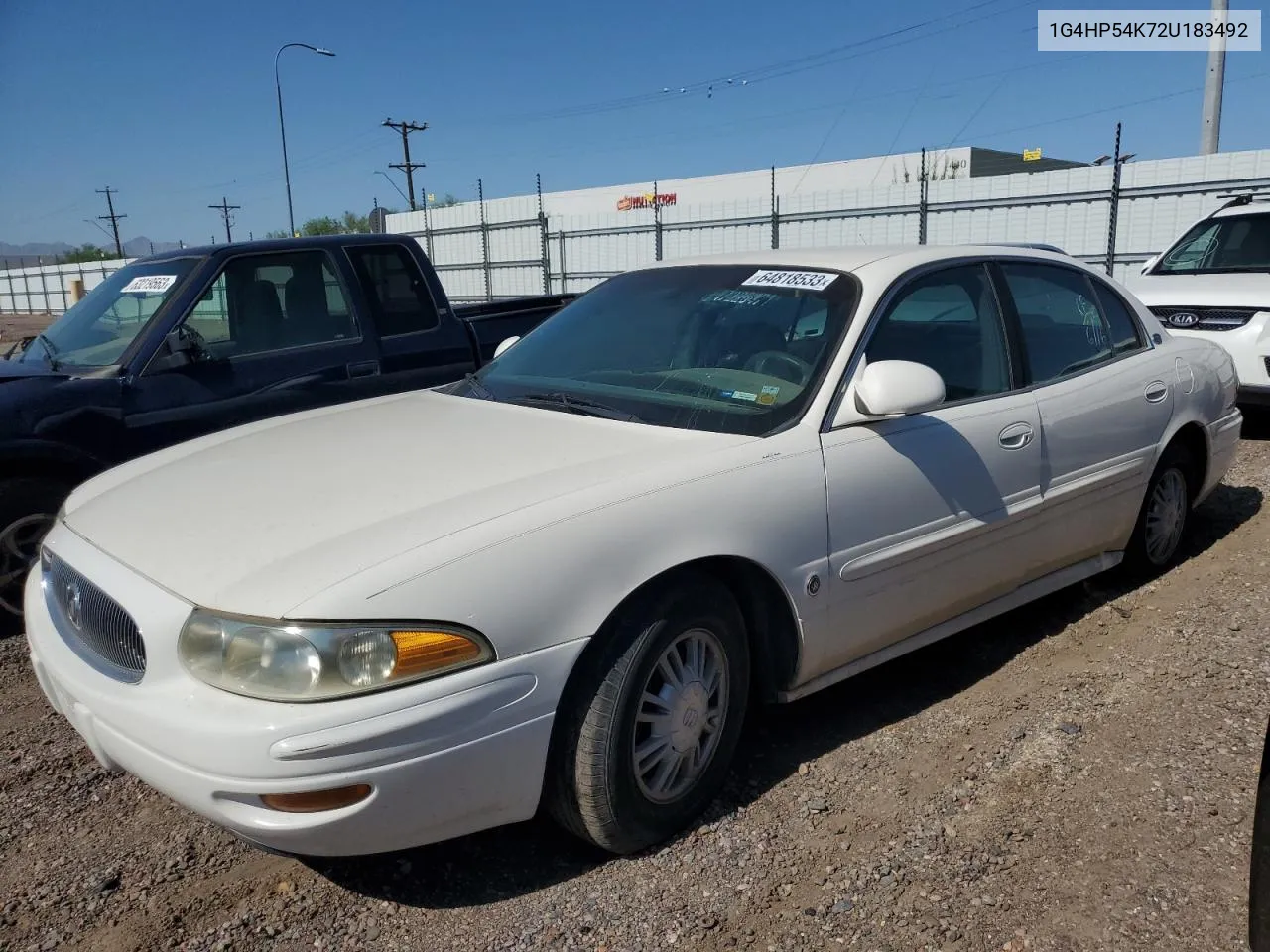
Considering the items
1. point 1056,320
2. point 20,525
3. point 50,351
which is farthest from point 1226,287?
point 20,525

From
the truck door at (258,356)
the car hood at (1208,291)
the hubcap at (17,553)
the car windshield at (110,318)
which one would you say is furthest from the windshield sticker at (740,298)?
the car hood at (1208,291)

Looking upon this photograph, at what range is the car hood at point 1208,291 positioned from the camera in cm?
758

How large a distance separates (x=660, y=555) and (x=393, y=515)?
672 mm

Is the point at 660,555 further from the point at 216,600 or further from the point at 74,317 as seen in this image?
the point at 74,317

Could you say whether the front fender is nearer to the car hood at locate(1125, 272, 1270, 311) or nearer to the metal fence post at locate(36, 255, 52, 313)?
the car hood at locate(1125, 272, 1270, 311)

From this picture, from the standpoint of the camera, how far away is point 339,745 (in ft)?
6.94

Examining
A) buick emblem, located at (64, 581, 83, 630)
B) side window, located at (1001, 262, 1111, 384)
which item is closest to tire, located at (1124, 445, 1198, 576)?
side window, located at (1001, 262, 1111, 384)

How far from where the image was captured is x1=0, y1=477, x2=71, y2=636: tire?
4.45m

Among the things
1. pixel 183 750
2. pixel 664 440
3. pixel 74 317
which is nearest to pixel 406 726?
pixel 183 750

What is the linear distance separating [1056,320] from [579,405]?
2.07 metres

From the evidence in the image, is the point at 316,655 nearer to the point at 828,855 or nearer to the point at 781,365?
the point at 828,855

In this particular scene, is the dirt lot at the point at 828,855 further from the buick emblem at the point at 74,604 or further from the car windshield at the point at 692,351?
the car windshield at the point at 692,351

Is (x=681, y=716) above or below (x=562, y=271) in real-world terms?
below

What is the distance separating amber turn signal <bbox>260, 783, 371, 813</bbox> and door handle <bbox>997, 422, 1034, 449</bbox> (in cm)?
242
